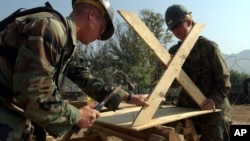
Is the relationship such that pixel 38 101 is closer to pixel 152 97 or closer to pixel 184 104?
pixel 152 97

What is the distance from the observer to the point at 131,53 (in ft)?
107

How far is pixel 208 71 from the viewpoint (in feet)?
13.7

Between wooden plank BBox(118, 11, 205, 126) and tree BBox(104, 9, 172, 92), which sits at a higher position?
wooden plank BBox(118, 11, 205, 126)

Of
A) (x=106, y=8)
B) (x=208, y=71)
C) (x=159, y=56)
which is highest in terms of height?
A: (x=106, y=8)

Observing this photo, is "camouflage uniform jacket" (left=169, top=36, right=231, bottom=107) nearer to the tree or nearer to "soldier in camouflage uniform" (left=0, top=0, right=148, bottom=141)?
"soldier in camouflage uniform" (left=0, top=0, right=148, bottom=141)

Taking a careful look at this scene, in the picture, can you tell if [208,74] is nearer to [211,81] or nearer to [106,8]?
[211,81]

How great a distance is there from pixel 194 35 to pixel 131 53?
2877 cm

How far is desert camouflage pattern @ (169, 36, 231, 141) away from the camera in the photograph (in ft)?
13.2

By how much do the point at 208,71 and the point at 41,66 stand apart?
8.76ft

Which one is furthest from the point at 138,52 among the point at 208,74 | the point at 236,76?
the point at 208,74

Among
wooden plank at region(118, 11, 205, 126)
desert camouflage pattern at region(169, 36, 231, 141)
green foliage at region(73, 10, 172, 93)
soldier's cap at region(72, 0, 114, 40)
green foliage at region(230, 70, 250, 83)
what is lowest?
green foliage at region(230, 70, 250, 83)

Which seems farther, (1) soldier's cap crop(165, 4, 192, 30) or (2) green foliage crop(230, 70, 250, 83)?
(2) green foliage crop(230, 70, 250, 83)

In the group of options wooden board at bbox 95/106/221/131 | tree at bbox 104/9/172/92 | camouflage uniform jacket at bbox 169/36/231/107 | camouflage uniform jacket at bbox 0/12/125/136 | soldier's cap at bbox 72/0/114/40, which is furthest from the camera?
tree at bbox 104/9/172/92

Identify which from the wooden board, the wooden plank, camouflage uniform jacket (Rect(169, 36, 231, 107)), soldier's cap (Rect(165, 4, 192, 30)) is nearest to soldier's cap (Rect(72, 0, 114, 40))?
the wooden plank
